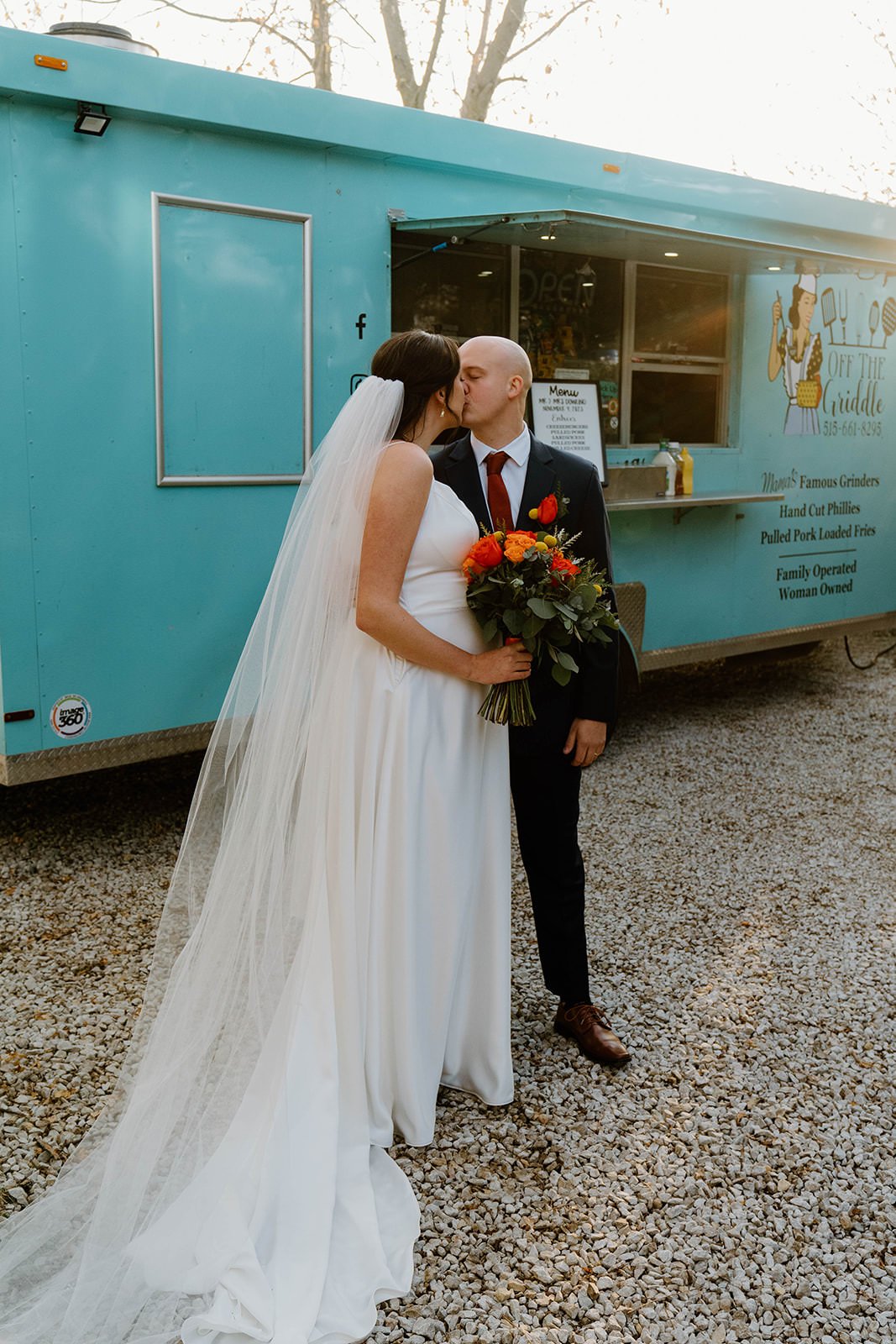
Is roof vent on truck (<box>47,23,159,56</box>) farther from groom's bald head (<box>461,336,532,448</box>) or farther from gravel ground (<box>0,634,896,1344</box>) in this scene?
gravel ground (<box>0,634,896,1344</box>)

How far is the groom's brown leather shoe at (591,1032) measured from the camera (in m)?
3.39

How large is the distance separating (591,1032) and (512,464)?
5.43 feet

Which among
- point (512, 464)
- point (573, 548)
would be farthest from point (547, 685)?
point (512, 464)

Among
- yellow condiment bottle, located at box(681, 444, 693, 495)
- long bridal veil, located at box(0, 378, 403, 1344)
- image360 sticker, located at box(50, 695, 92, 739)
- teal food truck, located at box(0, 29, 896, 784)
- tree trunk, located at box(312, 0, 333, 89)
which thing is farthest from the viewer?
tree trunk, located at box(312, 0, 333, 89)

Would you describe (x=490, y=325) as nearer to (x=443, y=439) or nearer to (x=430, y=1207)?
(x=443, y=439)

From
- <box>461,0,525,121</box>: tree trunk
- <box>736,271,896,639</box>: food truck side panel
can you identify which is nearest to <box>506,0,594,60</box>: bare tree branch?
<box>461,0,525,121</box>: tree trunk

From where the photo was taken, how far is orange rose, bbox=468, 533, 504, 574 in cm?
283

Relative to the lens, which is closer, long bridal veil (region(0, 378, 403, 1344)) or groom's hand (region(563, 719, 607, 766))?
long bridal veil (region(0, 378, 403, 1344))

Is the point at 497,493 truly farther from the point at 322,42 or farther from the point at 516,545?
the point at 322,42

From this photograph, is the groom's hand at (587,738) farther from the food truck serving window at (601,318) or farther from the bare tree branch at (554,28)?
the bare tree branch at (554,28)

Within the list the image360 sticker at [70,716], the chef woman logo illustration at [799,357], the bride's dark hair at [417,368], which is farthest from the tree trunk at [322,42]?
the bride's dark hair at [417,368]

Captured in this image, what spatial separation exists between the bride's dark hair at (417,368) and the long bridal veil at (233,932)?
4 centimetres

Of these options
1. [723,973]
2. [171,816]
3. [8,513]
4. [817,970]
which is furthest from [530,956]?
[8,513]

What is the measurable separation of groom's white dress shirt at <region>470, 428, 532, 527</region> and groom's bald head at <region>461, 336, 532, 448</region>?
Answer: 0.04m
